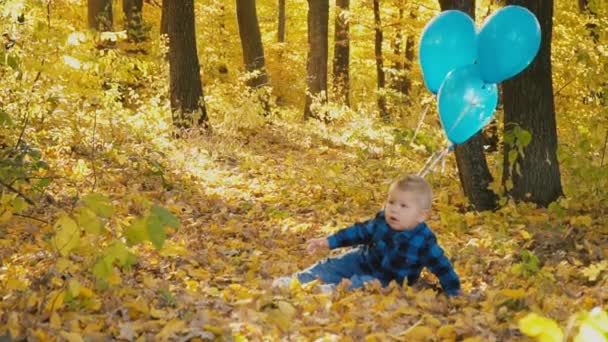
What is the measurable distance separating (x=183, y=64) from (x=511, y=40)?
7.30 metres

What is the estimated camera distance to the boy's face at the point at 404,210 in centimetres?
434

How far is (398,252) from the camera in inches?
174

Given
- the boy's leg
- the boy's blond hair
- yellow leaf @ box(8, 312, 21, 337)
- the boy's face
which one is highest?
the boy's blond hair

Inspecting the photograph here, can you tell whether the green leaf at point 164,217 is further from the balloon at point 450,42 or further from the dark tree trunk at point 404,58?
the dark tree trunk at point 404,58

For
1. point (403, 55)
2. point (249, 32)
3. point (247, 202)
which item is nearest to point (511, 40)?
point (247, 202)

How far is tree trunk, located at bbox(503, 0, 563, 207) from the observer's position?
6.61 m

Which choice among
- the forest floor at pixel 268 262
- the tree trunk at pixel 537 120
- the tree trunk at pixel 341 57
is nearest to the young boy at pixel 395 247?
the forest floor at pixel 268 262

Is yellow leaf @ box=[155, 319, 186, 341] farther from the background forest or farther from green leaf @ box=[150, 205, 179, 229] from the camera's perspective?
green leaf @ box=[150, 205, 179, 229]

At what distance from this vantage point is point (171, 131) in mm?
10891

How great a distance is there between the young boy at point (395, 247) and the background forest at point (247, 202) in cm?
17

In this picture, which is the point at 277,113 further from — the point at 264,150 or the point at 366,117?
the point at 264,150

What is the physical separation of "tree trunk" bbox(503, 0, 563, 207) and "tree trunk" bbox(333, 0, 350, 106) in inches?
392

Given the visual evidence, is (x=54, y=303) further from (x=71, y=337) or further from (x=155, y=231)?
(x=155, y=231)

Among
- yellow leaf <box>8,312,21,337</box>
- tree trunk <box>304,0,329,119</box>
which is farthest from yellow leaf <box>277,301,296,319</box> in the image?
tree trunk <box>304,0,329,119</box>
